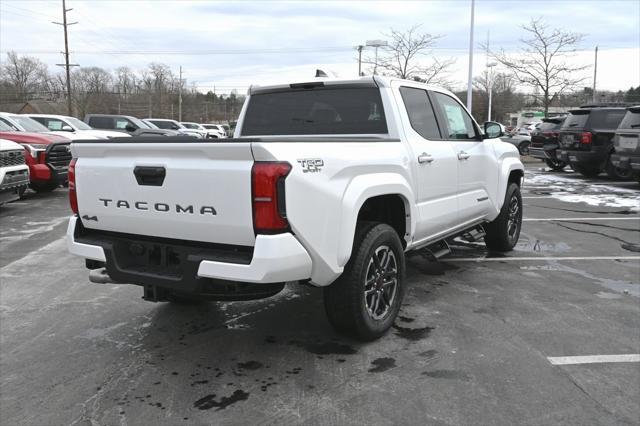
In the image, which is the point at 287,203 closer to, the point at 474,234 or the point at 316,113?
the point at 316,113

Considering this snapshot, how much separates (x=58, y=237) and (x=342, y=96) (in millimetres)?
5332

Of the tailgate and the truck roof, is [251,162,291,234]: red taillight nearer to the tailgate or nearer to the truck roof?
the tailgate

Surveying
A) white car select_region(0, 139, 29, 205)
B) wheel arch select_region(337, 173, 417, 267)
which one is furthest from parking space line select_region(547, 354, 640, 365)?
white car select_region(0, 139, 29, 205)

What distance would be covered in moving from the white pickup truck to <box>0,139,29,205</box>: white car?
6.30 meters

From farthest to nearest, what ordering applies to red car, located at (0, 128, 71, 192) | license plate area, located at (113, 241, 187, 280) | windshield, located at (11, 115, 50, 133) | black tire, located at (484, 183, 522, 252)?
windshield, located at (11, 115, 50, 133)
red car, located at (0, 128, 71, 192)
black tire, located at (484, 183, 522, 252)
license plate area, located at (113, 241, 187, 280)

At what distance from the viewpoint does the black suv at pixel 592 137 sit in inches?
601

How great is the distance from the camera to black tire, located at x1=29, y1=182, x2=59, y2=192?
12.6 meters

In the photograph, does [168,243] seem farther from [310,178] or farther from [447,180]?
[447,180]

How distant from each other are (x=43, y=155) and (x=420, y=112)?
384 inches

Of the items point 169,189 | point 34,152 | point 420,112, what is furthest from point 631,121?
point 34,152

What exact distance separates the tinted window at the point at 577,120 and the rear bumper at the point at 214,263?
14.9m

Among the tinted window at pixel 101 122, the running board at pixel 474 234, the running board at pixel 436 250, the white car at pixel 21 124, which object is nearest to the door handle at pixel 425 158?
the running board at pixel 436 250

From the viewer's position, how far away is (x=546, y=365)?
141 inches

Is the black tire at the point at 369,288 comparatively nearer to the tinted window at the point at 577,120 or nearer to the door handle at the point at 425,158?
the door handle at the point at 425,158
